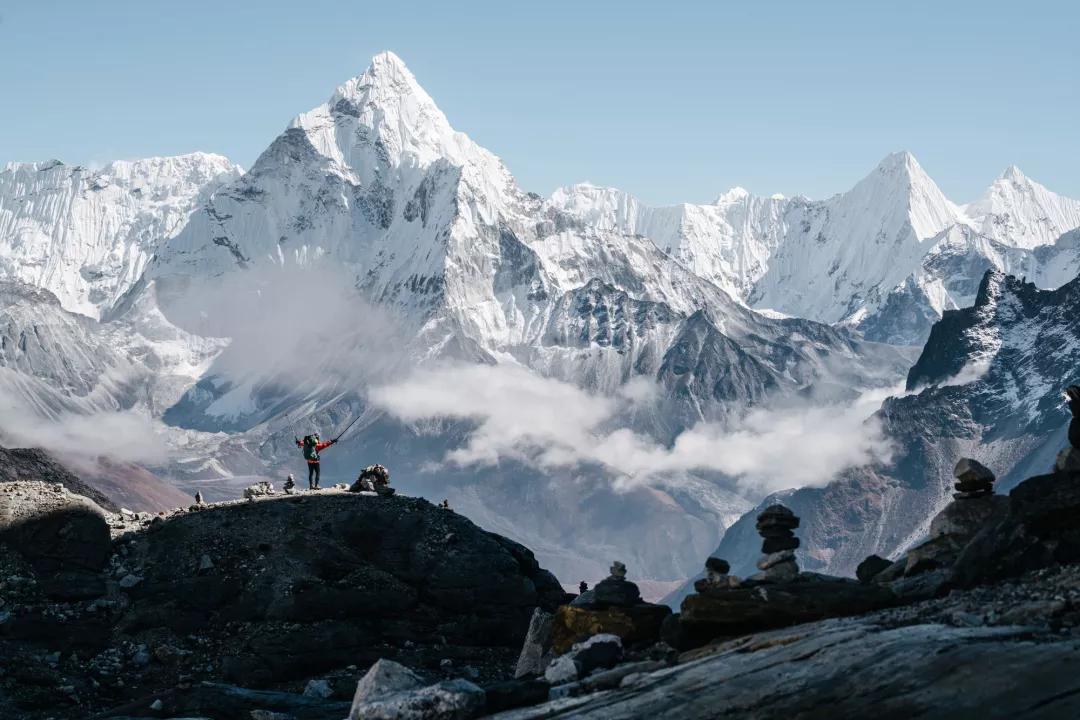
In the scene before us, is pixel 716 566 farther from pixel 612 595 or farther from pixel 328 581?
pixel 328 581

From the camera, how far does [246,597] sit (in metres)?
73.8

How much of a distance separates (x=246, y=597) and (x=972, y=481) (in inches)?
1461

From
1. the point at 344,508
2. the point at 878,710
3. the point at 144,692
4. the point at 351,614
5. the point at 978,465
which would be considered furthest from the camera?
the point at 344,508

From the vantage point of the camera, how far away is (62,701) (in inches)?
2437

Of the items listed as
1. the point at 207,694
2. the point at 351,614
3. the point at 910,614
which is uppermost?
the point at 351,614

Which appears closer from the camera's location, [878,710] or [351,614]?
[878,710]

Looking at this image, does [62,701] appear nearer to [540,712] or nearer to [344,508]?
[344,508]

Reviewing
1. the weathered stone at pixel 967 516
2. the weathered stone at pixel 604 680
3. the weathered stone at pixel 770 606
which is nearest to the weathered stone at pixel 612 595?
the weathered stone at pixel 770 606

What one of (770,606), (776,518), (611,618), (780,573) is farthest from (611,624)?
(776,518)

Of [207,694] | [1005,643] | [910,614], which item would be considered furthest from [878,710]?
[207,694]

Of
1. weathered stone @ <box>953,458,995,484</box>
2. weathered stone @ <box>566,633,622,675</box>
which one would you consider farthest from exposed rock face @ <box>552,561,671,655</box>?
weathered stone @ <box>953,458,995,484</box>

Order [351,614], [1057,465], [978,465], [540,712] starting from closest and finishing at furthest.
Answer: [540,712]
[1057,465]
[978,465]
[351,614]

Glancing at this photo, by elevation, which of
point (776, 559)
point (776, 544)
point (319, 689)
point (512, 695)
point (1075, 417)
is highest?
point (1075, 417)

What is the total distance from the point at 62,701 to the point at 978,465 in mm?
40633
